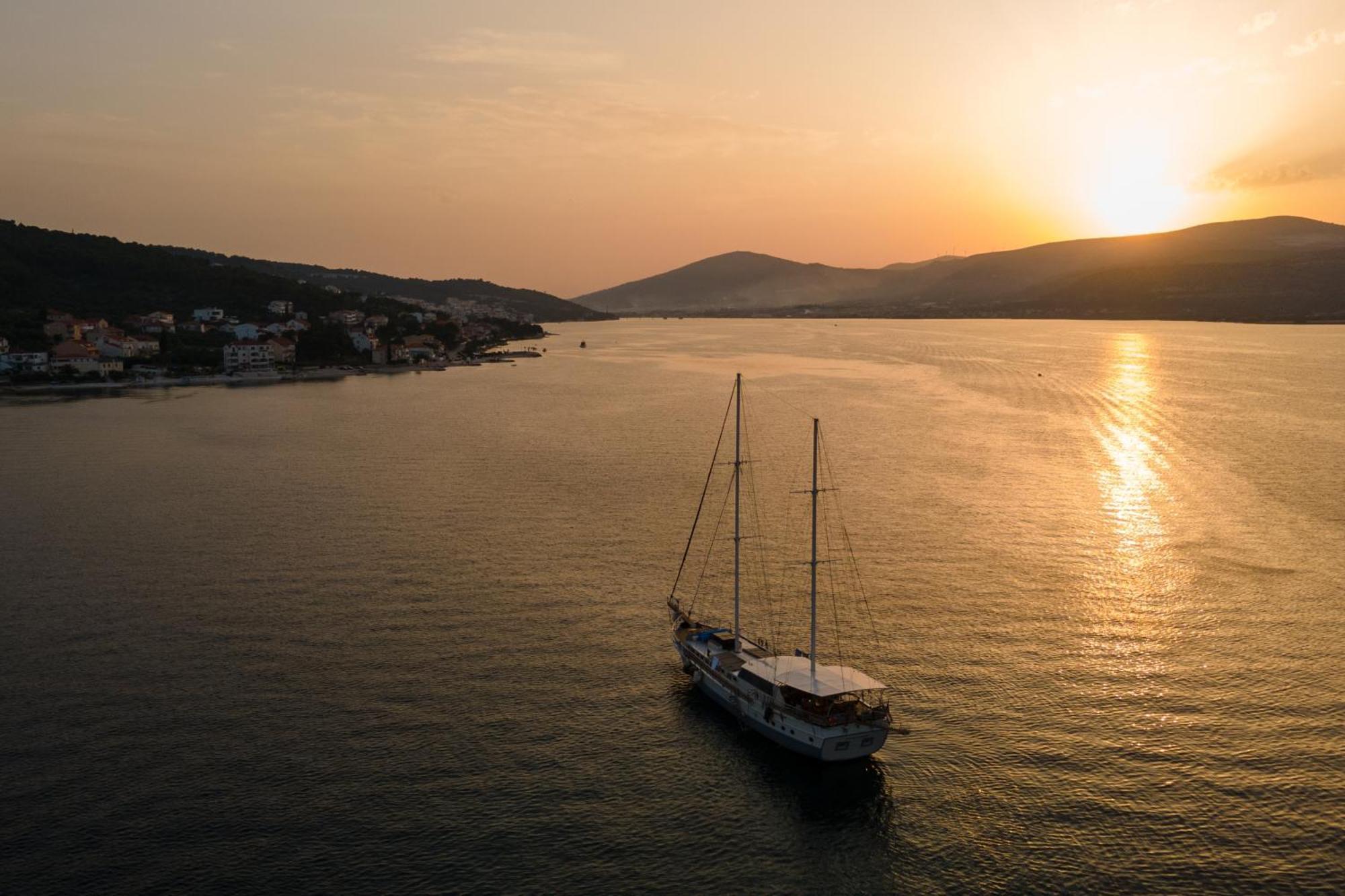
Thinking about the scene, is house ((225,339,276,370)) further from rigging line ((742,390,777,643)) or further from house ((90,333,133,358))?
rigging line ((742,390,777,643))

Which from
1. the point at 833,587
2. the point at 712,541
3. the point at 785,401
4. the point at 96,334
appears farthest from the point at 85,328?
the point at 833,587

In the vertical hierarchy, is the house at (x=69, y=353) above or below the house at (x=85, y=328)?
below

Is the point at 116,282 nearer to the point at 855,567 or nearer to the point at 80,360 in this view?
the point at 80,360

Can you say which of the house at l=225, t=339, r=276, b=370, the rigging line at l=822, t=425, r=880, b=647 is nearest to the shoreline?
the house at l=225, t=339, r=276, b=370

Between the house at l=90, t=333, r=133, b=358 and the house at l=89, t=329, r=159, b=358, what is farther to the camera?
the house at l=89, t=329, r=159, b=358

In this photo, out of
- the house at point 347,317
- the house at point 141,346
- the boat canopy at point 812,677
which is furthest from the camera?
the house at point 347,317

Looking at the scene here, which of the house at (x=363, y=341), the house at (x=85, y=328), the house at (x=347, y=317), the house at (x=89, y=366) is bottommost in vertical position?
the house at (x=89, y=366)

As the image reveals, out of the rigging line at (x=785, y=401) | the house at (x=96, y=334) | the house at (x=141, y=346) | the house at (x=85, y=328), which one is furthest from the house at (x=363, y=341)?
the rigging line at (x=785, y=401)

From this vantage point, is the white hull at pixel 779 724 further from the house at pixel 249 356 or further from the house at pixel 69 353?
the house at pixel 249 356
